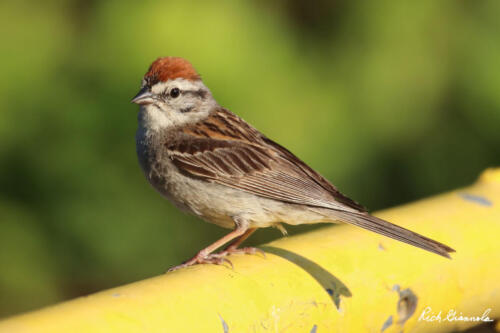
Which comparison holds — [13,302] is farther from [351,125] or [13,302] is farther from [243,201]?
[351,125]

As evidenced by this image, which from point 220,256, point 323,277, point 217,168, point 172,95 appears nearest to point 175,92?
point 172,95

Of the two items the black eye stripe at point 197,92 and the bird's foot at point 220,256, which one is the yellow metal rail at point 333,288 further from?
the black eye stripe at point 197,92

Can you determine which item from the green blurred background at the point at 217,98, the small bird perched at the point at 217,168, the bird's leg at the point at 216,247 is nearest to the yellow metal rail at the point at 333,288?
the bird's leg at the point at 216,247

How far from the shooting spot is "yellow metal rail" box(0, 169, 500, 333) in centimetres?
222

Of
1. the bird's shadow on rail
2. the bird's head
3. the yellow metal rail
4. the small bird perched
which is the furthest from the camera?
the bird's head

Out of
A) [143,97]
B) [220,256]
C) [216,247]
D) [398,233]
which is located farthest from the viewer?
[143,97]

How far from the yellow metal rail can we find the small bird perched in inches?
26.6

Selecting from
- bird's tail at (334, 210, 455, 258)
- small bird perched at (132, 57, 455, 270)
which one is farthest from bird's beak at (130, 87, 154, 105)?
bird's tail at (334, 210, 455, 258)

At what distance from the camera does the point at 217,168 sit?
401cm

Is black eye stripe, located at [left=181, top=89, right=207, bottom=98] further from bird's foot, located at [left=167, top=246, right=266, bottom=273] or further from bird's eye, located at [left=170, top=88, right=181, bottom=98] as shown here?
bird's foot, located at [left=167, top=246, right=266, bottom=273]

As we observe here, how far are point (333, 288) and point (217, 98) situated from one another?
1869mm

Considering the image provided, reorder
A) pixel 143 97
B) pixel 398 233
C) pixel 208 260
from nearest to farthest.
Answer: pixel 398 233 < pixel 208 260 < pixel 143 97

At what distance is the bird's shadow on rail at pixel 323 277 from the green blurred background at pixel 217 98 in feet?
5.38

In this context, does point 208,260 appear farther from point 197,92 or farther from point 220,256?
point 197,92
